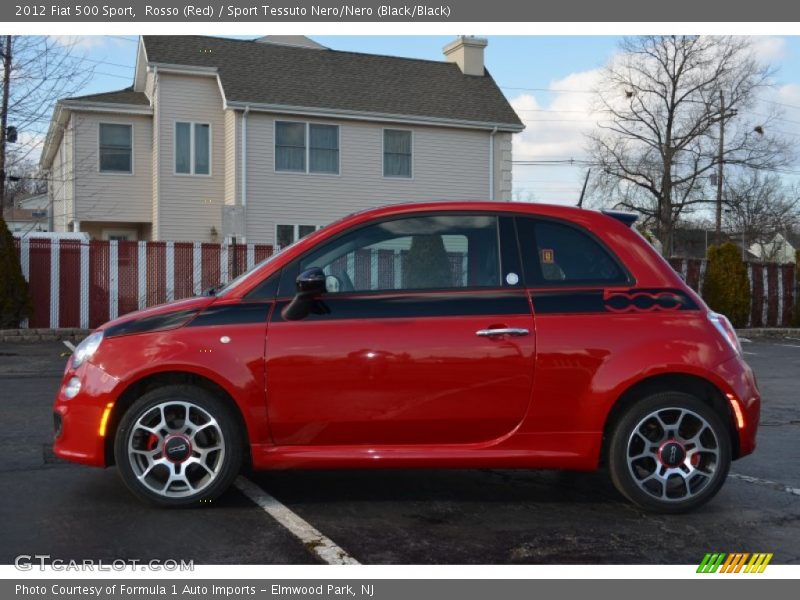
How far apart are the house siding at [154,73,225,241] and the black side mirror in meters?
20.3

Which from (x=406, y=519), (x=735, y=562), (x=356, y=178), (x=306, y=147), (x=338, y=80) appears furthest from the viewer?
(x=338, y=80)

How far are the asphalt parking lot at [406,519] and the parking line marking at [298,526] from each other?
40 millimetres

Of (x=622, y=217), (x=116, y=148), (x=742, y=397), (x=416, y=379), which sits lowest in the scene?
(x=742, y=397)

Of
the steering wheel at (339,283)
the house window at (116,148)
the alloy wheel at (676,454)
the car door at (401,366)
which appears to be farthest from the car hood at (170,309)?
the house window at (116,148)

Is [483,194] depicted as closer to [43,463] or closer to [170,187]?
[170,187]

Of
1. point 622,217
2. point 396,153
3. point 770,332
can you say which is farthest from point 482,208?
point 396,153

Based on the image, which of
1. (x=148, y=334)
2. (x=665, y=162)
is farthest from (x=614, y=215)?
(x=665, y=162)

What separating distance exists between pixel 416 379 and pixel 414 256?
2.48ft

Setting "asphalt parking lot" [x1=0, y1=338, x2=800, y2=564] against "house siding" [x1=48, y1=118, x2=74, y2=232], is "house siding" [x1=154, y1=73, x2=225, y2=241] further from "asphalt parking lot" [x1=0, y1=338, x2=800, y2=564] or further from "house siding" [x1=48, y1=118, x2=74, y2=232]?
"asphalt parking lot" [x1=0, y1=338, x2=800, y2=564]

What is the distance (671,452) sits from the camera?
17.0 ft

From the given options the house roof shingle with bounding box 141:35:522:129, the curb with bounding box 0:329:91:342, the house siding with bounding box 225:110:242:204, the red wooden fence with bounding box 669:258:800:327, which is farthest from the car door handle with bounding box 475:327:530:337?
the house roof shingle with bounding box 141:35:522:129

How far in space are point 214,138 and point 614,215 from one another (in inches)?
825

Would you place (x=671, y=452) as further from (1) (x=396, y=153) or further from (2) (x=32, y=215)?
(2) (x=32, y=215)
